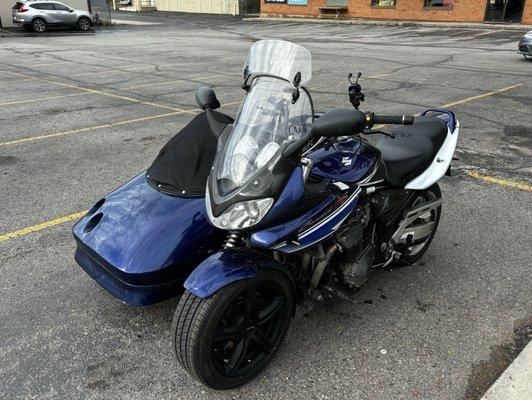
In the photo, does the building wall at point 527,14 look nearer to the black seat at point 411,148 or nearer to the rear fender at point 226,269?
the black seat at point 411,148

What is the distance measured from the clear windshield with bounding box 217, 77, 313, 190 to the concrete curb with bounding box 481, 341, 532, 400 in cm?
167

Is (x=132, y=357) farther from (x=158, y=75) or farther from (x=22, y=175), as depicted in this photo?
(x=158, y=75)

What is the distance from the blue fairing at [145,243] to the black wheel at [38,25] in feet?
92.8

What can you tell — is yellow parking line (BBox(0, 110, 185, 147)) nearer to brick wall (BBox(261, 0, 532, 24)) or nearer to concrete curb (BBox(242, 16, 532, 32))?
concrete curb (BBox(242, 16, 532, 32))

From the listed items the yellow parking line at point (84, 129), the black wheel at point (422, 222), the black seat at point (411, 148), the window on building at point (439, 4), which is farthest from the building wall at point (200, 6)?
the black wheel at point (422, 222)

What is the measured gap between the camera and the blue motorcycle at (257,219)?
89.7 inches

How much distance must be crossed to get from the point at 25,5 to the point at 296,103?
29.2m

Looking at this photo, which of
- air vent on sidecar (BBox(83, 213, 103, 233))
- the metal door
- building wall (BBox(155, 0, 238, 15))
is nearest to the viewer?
air vent on sidecar (BBox(83, 213, 103, 233))

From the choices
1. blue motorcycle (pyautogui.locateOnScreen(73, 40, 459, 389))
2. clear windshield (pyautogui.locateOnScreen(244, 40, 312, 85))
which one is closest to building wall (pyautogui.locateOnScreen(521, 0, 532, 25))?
blue motorcycle (pyautogui.locateOnScreen(73, 40, 459, 389))

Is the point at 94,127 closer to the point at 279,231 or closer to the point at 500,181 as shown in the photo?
the point at 500,181

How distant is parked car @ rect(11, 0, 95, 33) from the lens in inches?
1041

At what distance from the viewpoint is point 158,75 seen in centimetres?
1277

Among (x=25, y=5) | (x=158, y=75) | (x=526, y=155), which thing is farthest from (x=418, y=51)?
(x=25, y=5)


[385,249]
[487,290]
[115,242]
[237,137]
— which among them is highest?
[237,137]
